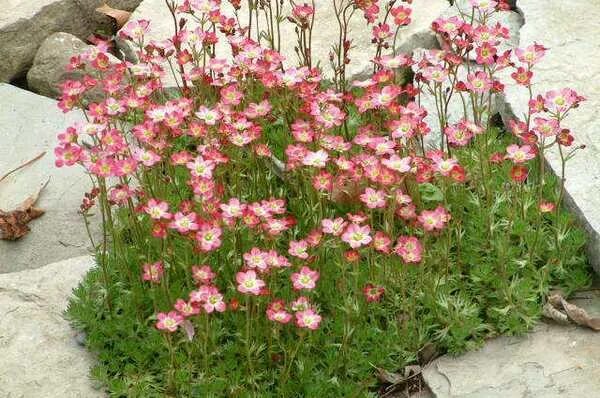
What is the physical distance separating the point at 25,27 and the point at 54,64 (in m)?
0.49

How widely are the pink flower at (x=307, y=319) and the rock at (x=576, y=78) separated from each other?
1.58m

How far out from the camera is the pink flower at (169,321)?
397 cm

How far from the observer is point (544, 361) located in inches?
171

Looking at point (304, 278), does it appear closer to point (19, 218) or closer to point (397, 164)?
point (397, 164)

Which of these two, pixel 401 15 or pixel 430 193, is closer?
pixel 430 193

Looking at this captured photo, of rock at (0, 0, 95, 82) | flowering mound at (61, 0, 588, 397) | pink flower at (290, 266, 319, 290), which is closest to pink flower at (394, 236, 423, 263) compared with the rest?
flowering mound at (61, 0, 588, 397)

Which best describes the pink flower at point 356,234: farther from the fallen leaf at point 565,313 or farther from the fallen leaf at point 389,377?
Answer: the fallen leaf at point 565,313

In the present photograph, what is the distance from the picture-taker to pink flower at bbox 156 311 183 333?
156 inches

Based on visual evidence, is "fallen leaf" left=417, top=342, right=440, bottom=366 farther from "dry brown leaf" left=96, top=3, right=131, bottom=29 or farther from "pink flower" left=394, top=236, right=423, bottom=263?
"dry brown leaf" left=96, top=3, right=131, bottom=29

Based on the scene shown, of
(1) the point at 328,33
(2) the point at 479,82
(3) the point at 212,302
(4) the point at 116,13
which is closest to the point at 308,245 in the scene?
(3) the point at 212,302

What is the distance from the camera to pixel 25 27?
273 inches

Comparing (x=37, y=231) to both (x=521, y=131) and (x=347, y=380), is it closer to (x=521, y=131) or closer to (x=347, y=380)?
(x=347, y=380)

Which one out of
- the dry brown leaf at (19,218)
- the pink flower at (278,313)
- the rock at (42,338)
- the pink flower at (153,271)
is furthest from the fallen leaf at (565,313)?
the dry brown leaf at (19,218)

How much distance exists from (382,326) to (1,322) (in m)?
1.88
